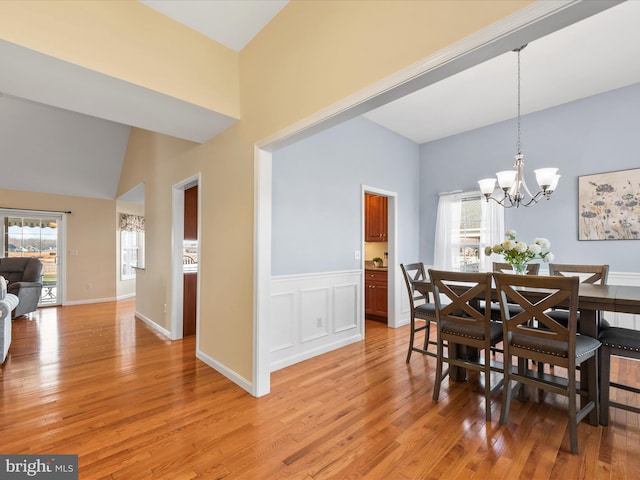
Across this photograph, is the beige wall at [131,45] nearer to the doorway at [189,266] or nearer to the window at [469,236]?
the doorway at [189,266]

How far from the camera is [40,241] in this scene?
6742 millimetres

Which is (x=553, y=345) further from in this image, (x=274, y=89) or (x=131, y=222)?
(x=131, y=222)

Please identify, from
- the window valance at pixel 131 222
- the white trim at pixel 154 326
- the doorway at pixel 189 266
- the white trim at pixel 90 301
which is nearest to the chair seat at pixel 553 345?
the doorway at pixel 189 266

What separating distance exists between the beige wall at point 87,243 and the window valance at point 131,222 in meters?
0.25

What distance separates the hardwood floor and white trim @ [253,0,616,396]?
0.54 meters

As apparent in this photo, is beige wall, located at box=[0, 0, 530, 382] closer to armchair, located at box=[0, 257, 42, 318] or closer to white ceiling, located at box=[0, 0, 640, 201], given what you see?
white ceiling, located at box=[0, 0, 640, 201]

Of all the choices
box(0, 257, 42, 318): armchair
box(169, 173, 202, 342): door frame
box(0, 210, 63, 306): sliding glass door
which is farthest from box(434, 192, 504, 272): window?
box(0, 210, 63, 306): sliding glass door

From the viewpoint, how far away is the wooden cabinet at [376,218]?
5.39m

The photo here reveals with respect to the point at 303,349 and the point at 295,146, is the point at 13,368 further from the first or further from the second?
the point at 295,146

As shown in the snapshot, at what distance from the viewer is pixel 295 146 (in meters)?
3.51

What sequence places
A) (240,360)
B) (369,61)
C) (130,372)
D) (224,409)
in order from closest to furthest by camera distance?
(369,61) → (224,409) → (240,360) → (130,372)

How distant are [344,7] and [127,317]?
6069 mm

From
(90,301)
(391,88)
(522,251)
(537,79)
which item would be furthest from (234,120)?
(90,301)

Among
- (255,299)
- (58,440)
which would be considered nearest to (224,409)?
(255,299)
